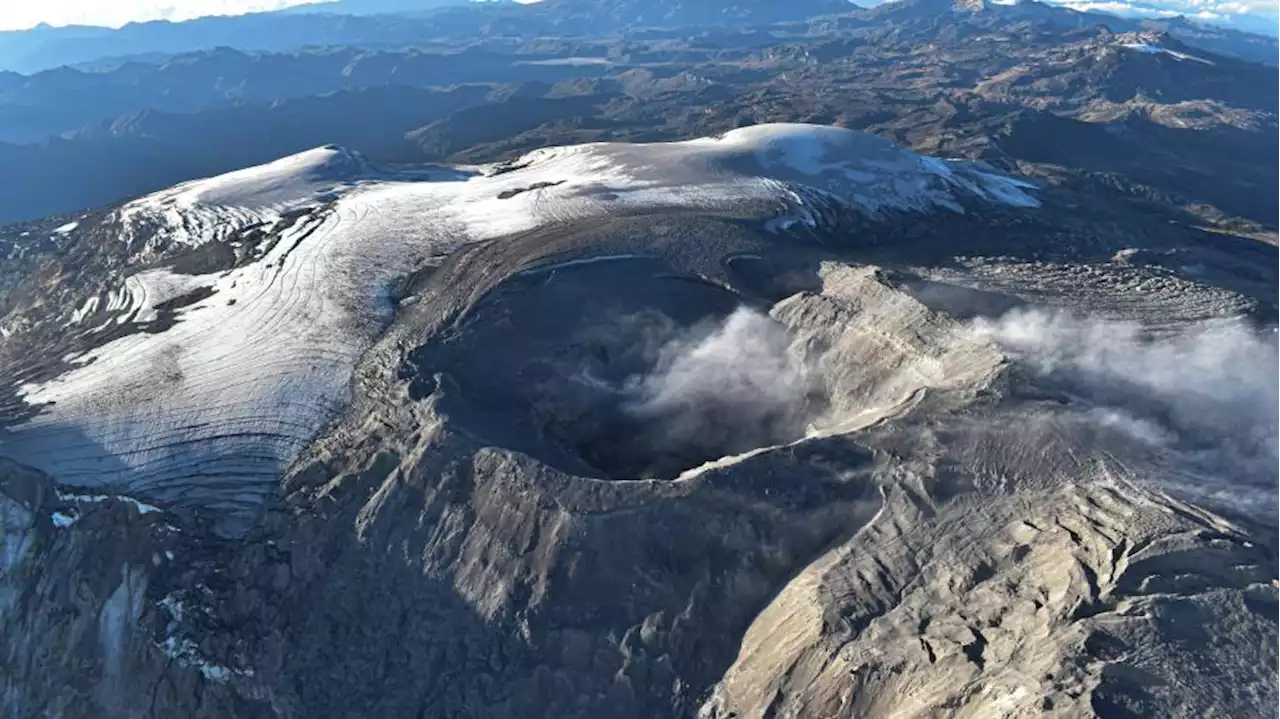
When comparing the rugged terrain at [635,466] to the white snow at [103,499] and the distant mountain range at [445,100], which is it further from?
the distant mountain range at [445,100]

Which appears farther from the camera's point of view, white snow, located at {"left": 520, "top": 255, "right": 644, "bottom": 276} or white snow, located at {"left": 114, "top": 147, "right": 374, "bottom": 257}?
white snow, located at {"left": 114, "top": 147, "right": 374, "bottom": 257}

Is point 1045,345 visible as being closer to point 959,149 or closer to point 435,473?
point 435,473

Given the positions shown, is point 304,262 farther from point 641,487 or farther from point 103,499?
point 641,487

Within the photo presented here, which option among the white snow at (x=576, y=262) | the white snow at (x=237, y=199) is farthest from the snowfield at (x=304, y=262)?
the white snow at (x=576, y=262)

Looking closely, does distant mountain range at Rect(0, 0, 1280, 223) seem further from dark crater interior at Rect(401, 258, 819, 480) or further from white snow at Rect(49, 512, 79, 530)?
white snow at Rect(49, 512, 79, 530)

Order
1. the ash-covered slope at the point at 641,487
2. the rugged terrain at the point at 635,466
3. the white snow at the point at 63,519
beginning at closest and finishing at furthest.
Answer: the ash-covered slope at the point at 641,487 < the rugged terrain at the point at 635,466 < the white snow at the point at 63,519

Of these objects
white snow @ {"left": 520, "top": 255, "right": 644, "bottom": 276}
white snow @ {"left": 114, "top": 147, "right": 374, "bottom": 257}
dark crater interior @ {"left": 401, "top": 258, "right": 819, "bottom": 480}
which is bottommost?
dark crater interior @ {"left": 401, "top": 258, "right": 819, "bottom": 480}

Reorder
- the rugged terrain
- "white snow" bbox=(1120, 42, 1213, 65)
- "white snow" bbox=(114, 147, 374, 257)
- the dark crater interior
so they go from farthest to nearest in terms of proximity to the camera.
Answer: "white snow" bbox=(1120, 42, 1213, 65) → "white snow" bbox=(114, 147, 374, 257) → the dark crater interior → the rugged terrain

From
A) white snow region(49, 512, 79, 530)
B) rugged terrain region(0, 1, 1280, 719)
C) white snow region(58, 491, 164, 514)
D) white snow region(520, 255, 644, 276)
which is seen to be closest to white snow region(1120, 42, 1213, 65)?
rugged terrain region(0, 1, 1280, 719)
